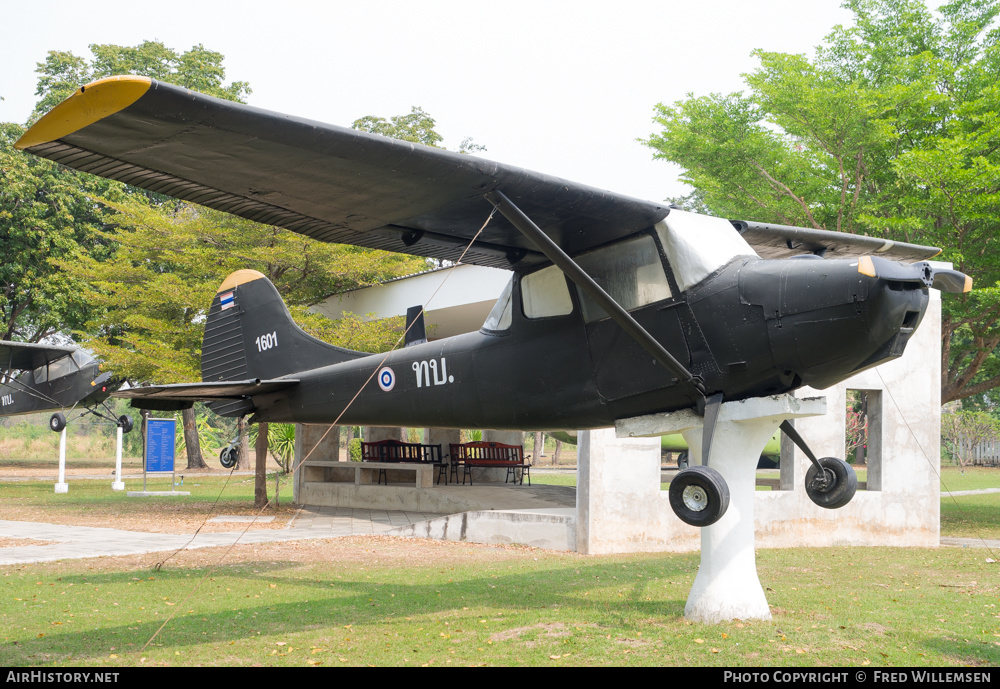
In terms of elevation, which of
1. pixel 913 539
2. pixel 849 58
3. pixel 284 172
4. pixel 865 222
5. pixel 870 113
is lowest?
pixel 913 539

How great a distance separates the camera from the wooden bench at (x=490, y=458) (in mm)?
21656

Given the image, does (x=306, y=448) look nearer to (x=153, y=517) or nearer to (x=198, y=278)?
(x=153, y=517)

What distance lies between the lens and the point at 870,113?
17812 mm

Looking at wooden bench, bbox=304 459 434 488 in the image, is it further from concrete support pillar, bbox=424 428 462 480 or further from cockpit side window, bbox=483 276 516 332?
cockpit side window, bbox=483 276 516 332

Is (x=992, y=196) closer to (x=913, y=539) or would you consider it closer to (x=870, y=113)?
(x=870, y=113)

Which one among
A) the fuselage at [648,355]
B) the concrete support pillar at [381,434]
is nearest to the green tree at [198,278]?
the concrete support pillar at [381,434]

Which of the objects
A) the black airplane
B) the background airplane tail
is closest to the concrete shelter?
the background airplane tail

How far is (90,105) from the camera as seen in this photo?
14.4 ft

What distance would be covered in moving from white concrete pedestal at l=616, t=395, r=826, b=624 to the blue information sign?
762 inches

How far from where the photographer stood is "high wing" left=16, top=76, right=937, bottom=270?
4691mm

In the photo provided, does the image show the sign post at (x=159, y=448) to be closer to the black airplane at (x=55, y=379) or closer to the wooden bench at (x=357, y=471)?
the black airplane at (x=55, y=379)

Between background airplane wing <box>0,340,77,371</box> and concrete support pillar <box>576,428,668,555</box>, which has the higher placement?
background airplane wing <box>0,340,77,371</box>
